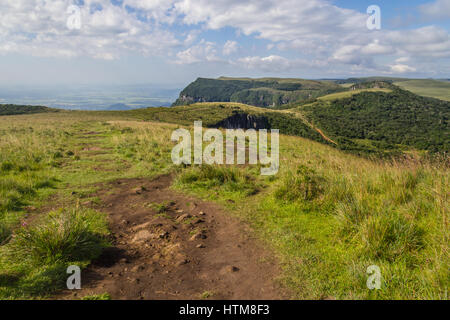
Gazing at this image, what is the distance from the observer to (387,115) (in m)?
144

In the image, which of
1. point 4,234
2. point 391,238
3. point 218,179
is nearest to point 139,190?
point 218,179

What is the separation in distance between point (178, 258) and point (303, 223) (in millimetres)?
2910

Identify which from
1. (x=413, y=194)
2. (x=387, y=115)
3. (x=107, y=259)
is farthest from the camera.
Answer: (x=387, y=115)

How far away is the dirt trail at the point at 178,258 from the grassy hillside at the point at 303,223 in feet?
1.16

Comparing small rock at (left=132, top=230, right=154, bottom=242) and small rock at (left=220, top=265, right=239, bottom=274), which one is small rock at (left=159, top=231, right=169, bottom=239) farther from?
small rock at (left=220, top=265, right=239, bottom=274)

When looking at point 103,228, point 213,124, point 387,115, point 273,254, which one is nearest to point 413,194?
point 273,254

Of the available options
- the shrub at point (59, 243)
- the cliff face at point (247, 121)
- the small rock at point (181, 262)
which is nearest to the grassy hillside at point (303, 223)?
the shrub at point (59, 243)

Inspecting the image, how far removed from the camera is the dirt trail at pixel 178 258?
362 centimetres

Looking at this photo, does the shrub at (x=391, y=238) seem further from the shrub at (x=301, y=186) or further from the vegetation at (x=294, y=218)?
the shrub at (x=301, y=186)

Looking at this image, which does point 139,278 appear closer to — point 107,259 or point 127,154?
point 107,259

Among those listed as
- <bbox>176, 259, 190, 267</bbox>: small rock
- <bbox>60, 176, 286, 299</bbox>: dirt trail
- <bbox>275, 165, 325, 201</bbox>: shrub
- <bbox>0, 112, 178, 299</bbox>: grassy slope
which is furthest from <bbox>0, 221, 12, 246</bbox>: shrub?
<bbox>275, 165, 325, 201</bbox>: shrub

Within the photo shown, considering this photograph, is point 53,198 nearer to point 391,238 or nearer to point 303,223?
point 303,223

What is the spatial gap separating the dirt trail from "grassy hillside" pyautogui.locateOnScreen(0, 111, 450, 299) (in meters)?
0.35
